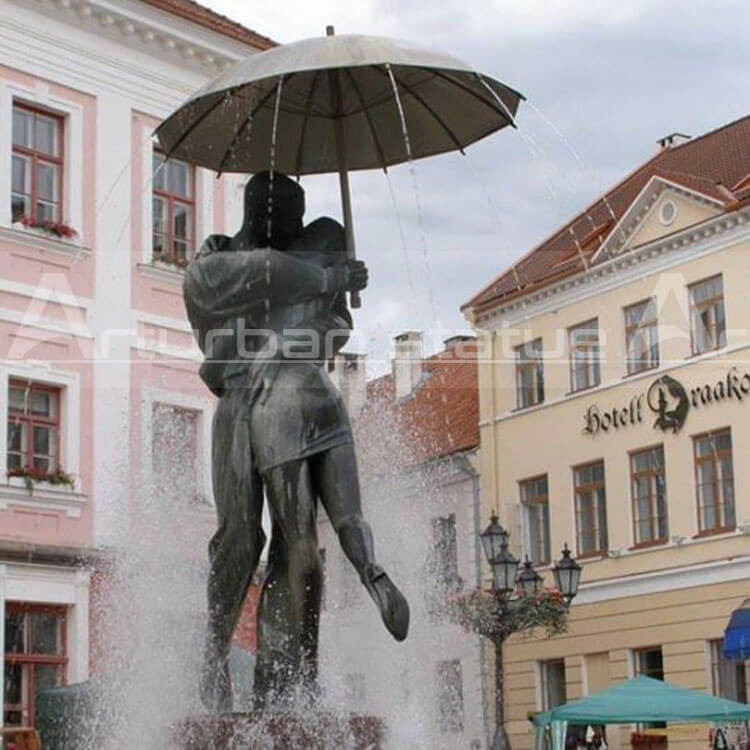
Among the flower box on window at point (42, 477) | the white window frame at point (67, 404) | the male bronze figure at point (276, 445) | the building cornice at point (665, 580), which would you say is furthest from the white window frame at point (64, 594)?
the male bronze figure at point (276, 445)

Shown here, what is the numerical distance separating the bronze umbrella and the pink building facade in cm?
1348

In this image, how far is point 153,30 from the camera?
2612 cm

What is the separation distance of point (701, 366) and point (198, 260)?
2553 cm

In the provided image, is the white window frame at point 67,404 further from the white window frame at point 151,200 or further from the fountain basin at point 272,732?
the fountain basin at point 272,732

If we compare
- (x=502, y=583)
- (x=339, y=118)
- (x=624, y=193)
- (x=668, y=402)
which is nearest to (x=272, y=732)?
(x=339, y=118)

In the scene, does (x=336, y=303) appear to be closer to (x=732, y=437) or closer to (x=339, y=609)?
(x=339, y=609)

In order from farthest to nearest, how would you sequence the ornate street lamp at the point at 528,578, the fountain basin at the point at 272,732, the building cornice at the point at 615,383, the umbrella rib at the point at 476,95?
the building cornice at the point at 615,383 < the ornate street lamp at the point at 528,578 < the umbrella rib at the point at 476,95 < the fountain basin at the point at 272,732

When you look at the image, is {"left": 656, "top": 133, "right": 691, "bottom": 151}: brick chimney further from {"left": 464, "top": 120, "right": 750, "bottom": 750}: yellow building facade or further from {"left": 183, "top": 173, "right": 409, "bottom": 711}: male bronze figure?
{"left": 183, "top": 173, "right": 409, "bottom": 711}: male bronze figure

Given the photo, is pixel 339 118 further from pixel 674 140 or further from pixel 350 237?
pixel 674 140

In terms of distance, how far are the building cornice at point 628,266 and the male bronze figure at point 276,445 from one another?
24.5 meters

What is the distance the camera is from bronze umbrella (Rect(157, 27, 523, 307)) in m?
8.34

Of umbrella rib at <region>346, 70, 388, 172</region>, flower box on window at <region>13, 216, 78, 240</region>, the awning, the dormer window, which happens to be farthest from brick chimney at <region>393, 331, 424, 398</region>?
umbrella rib at <region>346, 70, 388, 172</region>

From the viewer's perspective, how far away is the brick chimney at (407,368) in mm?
40344

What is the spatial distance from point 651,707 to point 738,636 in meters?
9.76
